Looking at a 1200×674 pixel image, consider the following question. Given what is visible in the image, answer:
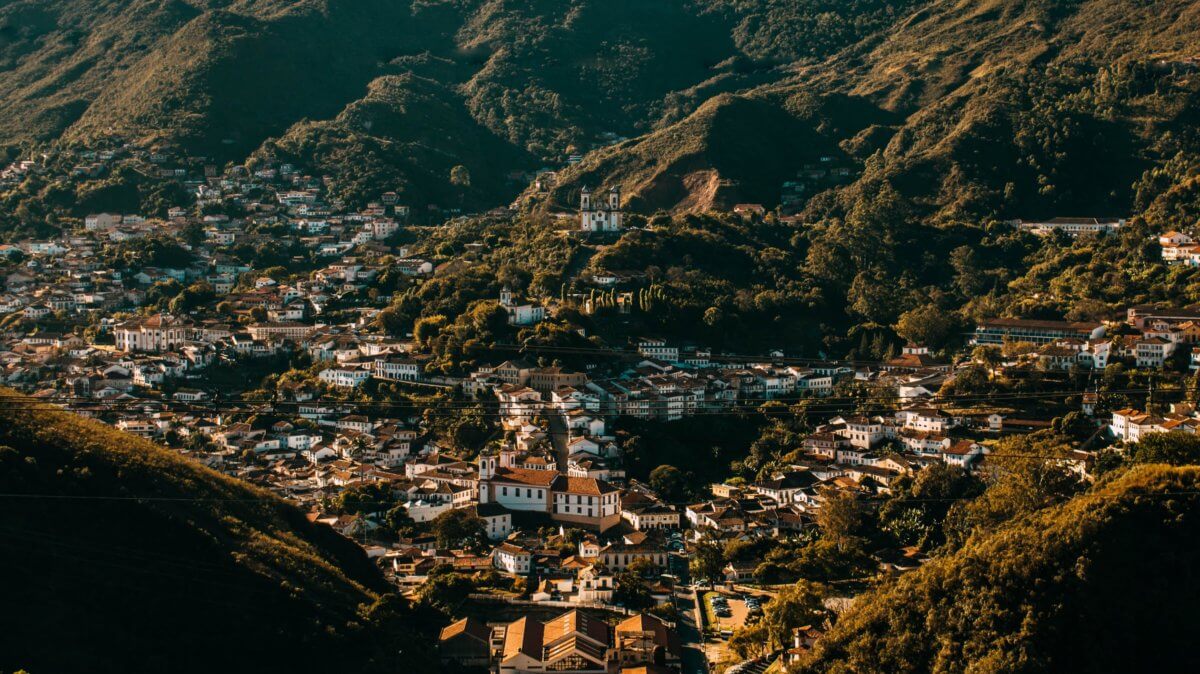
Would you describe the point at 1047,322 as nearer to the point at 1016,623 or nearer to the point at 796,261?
the point at 796,261

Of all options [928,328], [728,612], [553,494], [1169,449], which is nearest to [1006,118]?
[928,328]

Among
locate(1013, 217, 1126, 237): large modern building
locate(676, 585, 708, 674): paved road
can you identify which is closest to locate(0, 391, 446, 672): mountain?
locate(676, 585, 708, 674): paved road

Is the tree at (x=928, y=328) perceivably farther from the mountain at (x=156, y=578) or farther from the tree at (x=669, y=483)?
the mountain at (x=156, y=578)

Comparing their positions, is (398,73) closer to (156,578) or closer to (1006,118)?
(1006,118)

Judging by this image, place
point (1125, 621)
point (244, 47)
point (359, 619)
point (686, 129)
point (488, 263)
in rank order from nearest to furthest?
point (1125, 621), point (359, 619), point (488, 263), point (686, 129), point (244, 47)

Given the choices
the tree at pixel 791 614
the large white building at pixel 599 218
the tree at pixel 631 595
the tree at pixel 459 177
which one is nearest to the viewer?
the tree at pixel 791 614

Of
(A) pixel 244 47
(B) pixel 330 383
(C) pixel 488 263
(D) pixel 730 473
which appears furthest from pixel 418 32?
(D) pixel 730 473

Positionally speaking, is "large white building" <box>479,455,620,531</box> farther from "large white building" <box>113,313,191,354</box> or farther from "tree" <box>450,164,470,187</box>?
"tree" <box>450,164,470,187</box>

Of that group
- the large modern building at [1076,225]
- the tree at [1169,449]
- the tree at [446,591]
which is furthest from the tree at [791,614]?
the large modern building at [1076,225]

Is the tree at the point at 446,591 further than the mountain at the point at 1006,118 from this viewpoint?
No
